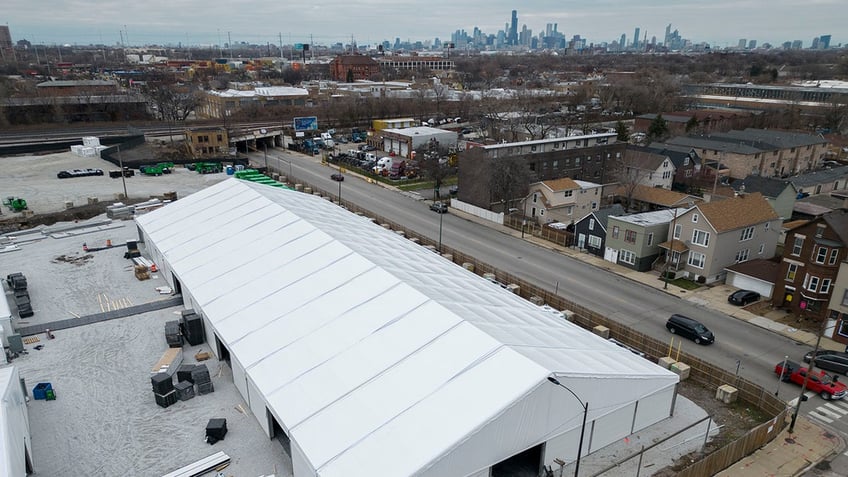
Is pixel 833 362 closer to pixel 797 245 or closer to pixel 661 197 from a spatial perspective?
pixel 797 245

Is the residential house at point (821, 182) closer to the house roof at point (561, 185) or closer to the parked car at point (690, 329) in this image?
the house roof at point (561, 185)

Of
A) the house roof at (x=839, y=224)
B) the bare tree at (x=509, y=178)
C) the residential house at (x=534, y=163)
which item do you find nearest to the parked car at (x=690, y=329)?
the house roof at (x=839, y=224)

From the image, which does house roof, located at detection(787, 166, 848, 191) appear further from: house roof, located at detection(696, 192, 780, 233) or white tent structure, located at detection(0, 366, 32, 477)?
white tent structure, located at detection(0, 366, 32, 477)

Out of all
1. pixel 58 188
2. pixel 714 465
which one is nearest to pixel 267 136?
pixel 58 188

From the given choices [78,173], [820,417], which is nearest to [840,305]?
[820,417]

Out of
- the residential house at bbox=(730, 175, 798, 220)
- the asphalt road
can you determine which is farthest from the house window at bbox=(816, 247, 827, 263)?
the residential house at bbox=(730, 175, 798, 220)

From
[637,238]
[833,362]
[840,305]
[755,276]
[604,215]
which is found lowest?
[833,362]

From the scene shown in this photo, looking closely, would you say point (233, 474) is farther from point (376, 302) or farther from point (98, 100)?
point (98, 100)
